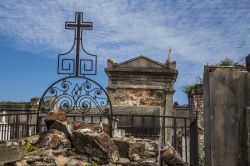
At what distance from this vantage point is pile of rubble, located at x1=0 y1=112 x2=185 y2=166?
223 inches

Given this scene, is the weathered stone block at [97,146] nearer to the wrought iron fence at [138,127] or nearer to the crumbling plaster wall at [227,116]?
the wrought iron fence at [138,127]

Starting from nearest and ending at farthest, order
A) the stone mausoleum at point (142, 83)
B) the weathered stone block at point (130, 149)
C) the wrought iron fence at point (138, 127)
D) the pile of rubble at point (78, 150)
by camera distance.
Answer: the pile of rubble at point (78, 150)
the weathered stone block at point (130, 149)
the wrought iron fence at point (138, 127)
the stone mausoleum at point (142, 83)

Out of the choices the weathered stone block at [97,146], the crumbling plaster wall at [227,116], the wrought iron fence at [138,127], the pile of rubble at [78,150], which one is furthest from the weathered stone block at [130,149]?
the crumbling plaster wall at [227,116]

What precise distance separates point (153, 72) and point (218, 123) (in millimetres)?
11617

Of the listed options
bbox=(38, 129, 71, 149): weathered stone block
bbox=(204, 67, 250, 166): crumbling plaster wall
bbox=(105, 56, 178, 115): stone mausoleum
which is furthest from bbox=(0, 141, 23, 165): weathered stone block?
bbox=(105, 56, 178, 115): stone mausoleum

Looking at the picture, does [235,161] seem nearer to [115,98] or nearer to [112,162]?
[112,162]

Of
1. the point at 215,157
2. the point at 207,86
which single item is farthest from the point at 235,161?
the point at 207,86

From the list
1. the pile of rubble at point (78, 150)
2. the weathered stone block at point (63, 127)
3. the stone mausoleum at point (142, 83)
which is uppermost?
the stone mausoleum at point (142, 83)

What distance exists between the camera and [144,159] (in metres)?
6.15

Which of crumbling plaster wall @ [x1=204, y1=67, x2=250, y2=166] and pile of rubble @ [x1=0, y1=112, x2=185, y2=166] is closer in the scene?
crumbling plaster wall @ [x1=204, y1=67, x2=250, y2=166]

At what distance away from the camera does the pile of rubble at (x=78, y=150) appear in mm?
5668

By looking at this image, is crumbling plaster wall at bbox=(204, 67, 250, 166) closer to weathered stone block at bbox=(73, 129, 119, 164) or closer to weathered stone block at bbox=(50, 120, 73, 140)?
weathered stone block at bbox=(73, 129, 119, 164)

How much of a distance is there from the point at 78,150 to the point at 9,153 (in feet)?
3.99

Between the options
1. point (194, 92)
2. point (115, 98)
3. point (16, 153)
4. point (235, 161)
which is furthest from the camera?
point (115, 98)
